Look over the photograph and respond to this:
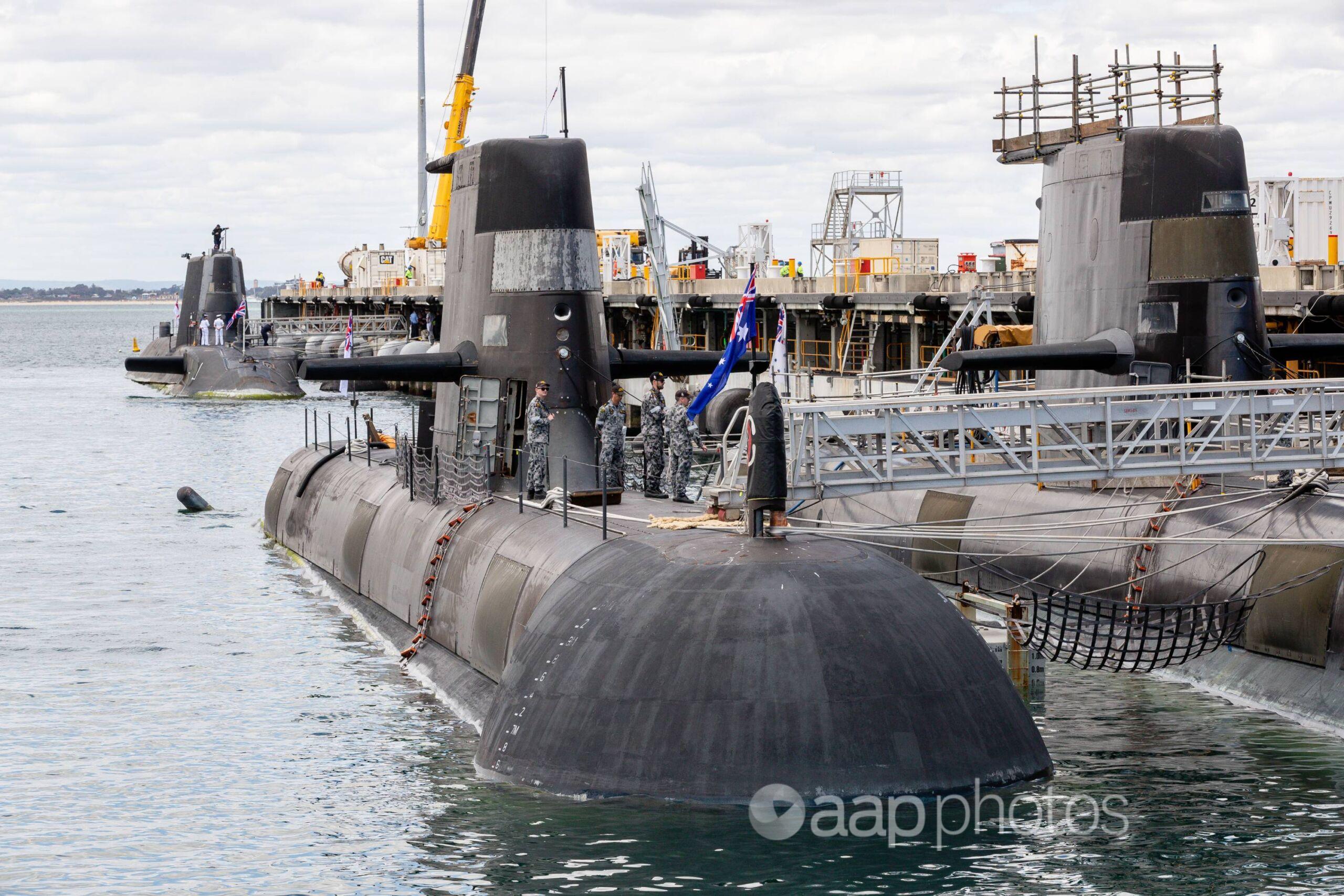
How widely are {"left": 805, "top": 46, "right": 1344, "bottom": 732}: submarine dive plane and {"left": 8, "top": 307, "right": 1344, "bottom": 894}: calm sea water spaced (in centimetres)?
130

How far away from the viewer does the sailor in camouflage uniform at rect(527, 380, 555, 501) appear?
948 inches

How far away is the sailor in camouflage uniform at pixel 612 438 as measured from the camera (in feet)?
79.6

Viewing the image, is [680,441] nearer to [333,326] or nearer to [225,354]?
[225,354]

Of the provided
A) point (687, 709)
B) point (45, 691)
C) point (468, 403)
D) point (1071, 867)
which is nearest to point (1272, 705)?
point (1071, 867)

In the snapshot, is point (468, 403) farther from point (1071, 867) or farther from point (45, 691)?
point (1071, 867)

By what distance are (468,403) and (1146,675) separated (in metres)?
11.2

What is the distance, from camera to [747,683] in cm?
1534

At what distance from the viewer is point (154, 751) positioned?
2022cm

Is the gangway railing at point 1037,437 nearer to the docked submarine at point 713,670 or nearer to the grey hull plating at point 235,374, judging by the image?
the docked submarine at point 713,670

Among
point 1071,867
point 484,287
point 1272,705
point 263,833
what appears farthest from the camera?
point 484,287

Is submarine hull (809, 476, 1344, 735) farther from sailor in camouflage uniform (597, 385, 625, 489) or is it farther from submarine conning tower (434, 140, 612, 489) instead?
submarine conning tower (434, 140, 612, 489)

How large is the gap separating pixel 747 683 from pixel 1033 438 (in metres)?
7.35

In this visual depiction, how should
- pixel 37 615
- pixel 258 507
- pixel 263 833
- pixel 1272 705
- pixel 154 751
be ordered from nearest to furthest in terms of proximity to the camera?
pixel 263 833 → pixel 154 751 → pixel 1272 705 → pixel 37 615 → pixel 258 507

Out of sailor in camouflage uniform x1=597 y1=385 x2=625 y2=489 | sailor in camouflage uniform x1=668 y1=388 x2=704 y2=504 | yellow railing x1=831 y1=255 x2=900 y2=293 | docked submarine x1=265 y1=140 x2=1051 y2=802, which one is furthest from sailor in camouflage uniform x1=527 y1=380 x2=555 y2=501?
yellow railing x1=831 y1=255 x2=900 y2=293
